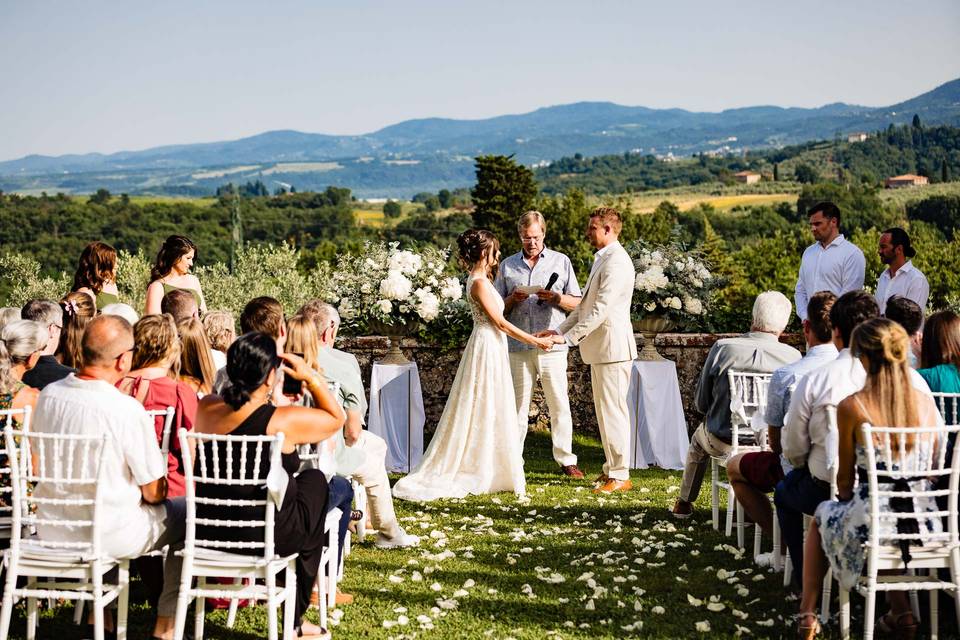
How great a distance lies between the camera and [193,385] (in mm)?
4527

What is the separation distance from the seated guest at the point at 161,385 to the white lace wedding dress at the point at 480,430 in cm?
277

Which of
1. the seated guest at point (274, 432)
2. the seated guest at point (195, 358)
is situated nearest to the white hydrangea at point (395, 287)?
the seated guest at point (195, 358)

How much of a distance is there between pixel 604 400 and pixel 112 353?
13.7 feet

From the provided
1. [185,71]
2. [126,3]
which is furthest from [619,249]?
[185,71]

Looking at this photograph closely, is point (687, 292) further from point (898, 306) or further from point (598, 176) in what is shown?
point (598, 176)

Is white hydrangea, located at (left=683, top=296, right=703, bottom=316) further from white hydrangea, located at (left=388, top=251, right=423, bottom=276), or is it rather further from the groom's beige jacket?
white hydrangea, located at (left=388, top=251, right=423, bottom=276)

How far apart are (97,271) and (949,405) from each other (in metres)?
5.29

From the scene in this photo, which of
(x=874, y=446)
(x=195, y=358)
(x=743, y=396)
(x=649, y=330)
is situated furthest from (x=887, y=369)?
(x=649, y=330)

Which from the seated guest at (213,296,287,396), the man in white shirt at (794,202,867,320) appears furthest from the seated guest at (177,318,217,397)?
the man in white shirt at (794,202,867,320)

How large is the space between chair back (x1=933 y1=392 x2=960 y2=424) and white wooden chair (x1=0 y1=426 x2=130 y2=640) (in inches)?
133

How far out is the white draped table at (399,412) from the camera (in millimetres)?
8016

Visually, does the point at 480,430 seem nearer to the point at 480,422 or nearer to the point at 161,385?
the point at 480,422

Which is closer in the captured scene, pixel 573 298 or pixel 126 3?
pixel 573 298

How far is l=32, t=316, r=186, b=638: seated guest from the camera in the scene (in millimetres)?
3648
